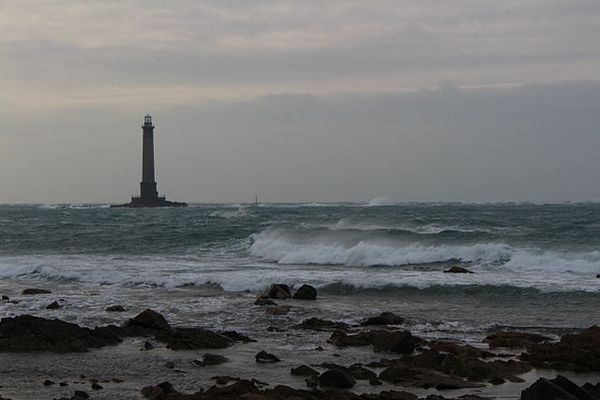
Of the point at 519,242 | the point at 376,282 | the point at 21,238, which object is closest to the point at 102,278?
the point at 376,282

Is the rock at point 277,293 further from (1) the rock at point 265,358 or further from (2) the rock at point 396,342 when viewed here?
(1) the rock at point 265,358

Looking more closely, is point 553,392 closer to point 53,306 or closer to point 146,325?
point 146,325

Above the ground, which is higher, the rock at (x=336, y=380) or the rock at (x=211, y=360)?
the rock at (x=336, y=380)

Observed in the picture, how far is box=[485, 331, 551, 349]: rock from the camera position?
43.5 ft

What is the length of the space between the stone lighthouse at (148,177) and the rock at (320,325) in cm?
7828

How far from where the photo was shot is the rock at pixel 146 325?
14789mm

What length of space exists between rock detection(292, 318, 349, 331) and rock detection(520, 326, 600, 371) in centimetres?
425

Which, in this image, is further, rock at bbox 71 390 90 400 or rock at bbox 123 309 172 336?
rock at bbox 123 309 172 336

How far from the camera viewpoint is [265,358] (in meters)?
12.1

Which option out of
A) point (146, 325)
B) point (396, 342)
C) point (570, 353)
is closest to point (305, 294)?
point (146, 325)

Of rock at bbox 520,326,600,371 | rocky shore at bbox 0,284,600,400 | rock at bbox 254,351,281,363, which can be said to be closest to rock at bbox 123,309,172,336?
rocky shore at bbox 0,284,600,400

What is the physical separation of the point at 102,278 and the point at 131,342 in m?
12.0

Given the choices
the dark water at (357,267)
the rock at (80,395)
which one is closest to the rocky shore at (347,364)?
the rock at (80,395)

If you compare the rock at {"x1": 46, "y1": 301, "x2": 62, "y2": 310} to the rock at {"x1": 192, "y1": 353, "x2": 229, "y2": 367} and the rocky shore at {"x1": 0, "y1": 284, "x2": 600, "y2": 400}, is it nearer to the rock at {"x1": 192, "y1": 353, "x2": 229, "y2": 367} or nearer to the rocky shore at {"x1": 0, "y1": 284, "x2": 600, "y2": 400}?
the rocky shore at {"x1": 0, "y1": 284, "x2": 600, "y2": 400}
